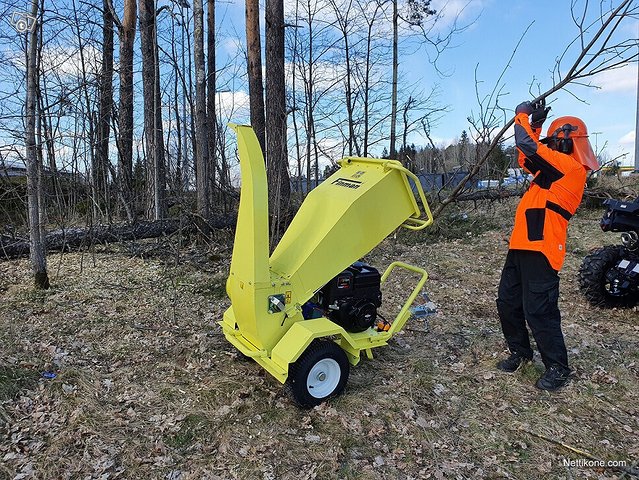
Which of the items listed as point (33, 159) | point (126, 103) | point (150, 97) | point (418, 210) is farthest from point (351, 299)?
point (126, 103)

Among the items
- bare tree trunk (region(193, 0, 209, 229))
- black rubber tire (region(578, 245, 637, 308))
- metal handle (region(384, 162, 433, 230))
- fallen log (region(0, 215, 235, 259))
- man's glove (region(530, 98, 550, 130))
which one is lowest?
black rubber tire (region(578, 245, 637, 308))

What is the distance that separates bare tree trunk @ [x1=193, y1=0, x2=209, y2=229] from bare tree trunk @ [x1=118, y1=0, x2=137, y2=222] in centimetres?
282

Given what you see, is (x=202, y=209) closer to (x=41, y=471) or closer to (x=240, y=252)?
(x=240, y=252)

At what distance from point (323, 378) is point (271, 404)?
45 cm

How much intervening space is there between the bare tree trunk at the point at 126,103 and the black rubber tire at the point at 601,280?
9.07 meters

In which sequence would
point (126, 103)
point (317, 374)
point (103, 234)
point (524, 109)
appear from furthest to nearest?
point (126, 103), point (103, 234), point (524, 109), point (317, 374)

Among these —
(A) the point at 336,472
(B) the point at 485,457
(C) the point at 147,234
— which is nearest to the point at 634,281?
(B) the point at 485,457

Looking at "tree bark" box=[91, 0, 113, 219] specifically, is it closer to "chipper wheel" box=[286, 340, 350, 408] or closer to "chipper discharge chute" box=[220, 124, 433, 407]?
"chipper discharge chute" box=[220, 124, 433, 407]

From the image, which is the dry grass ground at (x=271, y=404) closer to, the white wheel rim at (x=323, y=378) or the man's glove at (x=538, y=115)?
the white wheel rim at (x=323, y=378)

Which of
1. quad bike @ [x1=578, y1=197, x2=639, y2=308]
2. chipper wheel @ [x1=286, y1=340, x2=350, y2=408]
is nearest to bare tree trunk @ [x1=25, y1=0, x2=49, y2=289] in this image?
chipper wheel @ [x1=286, y1=340, x2=350, y2=408]

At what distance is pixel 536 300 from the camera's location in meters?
3.80

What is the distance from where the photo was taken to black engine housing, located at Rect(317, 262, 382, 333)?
153 inches

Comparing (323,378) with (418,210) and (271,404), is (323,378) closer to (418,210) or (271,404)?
(271,404)

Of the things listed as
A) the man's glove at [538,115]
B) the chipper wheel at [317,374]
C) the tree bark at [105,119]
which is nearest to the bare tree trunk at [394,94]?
the tree bark at [105,119]
